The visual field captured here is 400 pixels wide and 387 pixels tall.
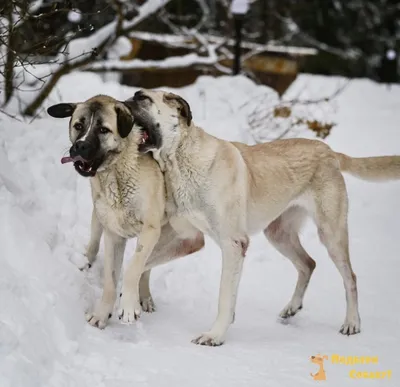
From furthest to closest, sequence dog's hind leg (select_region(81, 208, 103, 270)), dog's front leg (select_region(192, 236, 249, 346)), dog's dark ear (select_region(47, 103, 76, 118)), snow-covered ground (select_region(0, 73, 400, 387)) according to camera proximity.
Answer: dog's hind leg (select_region(81, 208, 103, 270)), dog's dark ear (select_region(47, 103, 76, 118)), dog's front leg (select_region(192, 236, 249, 346)), snow-covered ground (select_region(0, 73, 400, 387))

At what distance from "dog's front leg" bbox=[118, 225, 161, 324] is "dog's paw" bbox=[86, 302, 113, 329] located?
169mm

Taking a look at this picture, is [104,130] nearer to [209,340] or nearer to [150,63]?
[209,340]

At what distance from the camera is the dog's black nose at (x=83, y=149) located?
4621mm

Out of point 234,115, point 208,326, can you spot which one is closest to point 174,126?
point 208,326

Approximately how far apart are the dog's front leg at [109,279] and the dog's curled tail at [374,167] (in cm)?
204

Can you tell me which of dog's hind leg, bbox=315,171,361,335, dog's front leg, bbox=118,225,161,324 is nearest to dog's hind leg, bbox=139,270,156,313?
dog's front leg, bbox=118,225,161,324

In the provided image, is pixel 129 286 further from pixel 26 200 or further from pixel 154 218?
pixel 26 200

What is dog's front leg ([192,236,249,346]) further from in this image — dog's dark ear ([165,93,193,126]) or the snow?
the snow

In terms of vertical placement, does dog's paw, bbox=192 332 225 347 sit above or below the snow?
above

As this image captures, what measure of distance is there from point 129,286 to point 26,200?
1.32m

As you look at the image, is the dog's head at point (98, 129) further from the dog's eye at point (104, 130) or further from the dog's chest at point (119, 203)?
the dog's chest at point (119, 203)

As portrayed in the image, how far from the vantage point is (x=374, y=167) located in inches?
234

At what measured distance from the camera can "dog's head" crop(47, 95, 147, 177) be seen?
475 centimetres

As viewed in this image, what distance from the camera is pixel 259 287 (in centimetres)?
658
